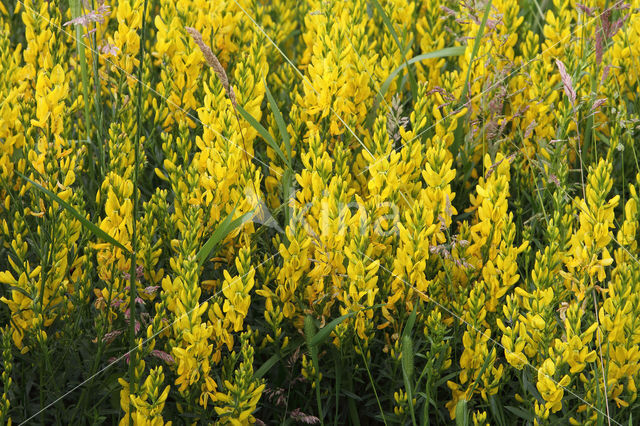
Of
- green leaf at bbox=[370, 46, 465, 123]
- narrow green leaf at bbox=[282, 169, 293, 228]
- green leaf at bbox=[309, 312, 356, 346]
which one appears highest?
green leaf at bbox=[370, 46, 465, 123]

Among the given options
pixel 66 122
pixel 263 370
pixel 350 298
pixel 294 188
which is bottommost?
pixel 263 370

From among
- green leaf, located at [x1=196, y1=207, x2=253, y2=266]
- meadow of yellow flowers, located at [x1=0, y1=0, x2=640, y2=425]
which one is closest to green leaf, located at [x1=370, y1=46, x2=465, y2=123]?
meadow of yellow flowers, located at [x1=0, y1=0, x2=640, y2=425]

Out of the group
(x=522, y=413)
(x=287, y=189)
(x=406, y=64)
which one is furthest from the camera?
(x=406, y=64)

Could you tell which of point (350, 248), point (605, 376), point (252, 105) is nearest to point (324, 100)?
point (252, 105)

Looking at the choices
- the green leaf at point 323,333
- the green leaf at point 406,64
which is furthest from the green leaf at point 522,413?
the green leaf at point 406,64

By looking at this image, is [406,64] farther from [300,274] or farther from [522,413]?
[522,413]

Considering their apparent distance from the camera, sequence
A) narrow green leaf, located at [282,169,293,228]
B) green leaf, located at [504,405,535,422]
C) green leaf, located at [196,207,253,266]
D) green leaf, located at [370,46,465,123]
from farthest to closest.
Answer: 1. green leaf, located at [370,46,465,123]
2. narrow green leaf, located at [282,169,293,228]
3. green leaf, located at [504,405,535,422]
4. green leaf, located at [196,207,253,266]

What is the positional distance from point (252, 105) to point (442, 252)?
2.56ft

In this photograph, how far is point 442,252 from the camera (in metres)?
2.21

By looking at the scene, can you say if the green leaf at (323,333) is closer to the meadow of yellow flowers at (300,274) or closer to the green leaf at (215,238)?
the meadow of yellow flowers at (300,274)

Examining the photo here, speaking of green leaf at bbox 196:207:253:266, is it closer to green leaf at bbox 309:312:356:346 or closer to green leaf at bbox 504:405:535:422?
green leaf at bbox 309:312:356:346

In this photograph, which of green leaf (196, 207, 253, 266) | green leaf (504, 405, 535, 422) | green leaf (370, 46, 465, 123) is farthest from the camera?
green leaf (370, 46, 465, 123)

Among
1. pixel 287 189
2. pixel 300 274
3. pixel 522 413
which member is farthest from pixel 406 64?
pixel 522 413

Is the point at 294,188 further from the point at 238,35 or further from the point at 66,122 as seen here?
the point at 238,35
